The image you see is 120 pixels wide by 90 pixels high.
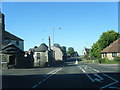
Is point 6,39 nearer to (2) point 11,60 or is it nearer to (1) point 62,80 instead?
(2) point 11,60

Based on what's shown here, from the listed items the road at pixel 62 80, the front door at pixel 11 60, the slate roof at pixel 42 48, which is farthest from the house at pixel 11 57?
the slate roof at pixel 42 48

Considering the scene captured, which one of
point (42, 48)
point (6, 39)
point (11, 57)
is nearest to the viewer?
point (11, 57)

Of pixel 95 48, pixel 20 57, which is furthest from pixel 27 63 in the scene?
pixel 95 48

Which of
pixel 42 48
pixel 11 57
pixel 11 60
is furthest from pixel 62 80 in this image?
pixel 42 48

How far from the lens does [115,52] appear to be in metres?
77.0

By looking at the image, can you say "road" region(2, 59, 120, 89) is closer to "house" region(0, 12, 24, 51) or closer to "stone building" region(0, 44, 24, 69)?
"stone building" region(0, 44, 24, 69)

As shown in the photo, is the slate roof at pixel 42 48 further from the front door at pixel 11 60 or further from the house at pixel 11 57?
the front door at pixel 11 60

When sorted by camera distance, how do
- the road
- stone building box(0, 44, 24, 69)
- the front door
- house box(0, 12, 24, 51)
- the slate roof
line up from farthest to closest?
the slate roof < house box(0, 12, 24, 51) < the front door < stone building box(0, 44, 24, 69) < the road

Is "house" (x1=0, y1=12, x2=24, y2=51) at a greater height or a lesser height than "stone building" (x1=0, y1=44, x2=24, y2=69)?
greater

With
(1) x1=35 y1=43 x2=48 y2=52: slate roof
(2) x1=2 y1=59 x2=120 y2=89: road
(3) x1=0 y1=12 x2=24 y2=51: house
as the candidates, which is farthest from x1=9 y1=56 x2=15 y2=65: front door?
(1) x1=35 y1=43 x2=48 y2=52: slate roof

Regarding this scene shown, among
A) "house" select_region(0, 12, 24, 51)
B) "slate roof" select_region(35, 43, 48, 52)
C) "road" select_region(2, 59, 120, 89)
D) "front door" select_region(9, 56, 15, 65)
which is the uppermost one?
"house" select_region(0, 12, 24, 51)

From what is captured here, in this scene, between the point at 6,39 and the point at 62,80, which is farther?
the point at 6,39

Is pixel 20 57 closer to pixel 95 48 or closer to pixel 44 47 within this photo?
pixel 44 47

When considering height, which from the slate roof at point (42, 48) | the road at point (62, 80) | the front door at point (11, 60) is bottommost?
the road at point (62, 80)
